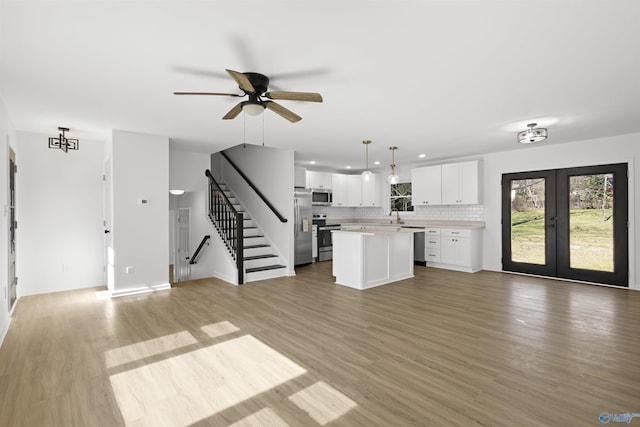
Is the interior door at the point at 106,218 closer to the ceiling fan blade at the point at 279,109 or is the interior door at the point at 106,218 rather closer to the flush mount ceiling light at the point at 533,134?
the ceiling fan blade at the point at 279,109

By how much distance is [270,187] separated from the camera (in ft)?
23.4

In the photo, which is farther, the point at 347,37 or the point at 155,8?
the point at 347,37

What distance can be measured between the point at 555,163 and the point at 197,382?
689 cm

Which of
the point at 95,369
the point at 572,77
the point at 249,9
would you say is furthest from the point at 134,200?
the point at 572,77

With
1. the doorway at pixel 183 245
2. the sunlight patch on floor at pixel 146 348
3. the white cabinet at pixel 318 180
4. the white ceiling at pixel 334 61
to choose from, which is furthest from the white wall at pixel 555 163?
the doorway at pixel 183 245

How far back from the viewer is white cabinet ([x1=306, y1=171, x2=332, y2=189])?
343 inches

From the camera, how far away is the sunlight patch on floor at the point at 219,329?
3498 mm

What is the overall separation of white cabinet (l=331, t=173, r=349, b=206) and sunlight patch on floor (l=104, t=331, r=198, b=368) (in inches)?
249

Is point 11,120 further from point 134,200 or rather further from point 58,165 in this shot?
point 134,200

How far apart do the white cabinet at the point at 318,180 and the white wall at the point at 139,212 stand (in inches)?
159

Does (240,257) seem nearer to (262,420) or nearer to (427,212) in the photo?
(262,420)

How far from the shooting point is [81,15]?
2.05 m

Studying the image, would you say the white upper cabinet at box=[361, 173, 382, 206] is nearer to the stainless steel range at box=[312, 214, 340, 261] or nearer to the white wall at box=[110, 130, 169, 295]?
the stainless steel range at box=[312, 214, 340, 261]

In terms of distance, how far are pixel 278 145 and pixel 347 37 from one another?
394 centimetres
